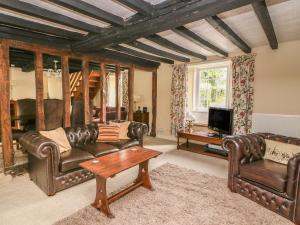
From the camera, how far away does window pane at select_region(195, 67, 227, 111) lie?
5.06 meters

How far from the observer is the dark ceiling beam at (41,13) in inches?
81.2

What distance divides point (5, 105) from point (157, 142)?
3661 mm

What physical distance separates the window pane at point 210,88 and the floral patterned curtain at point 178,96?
0.49m

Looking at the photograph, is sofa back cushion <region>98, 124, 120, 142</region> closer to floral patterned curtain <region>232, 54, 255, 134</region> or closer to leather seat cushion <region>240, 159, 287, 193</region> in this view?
leather seat cushion <region>240, 159, 287, 193</region>

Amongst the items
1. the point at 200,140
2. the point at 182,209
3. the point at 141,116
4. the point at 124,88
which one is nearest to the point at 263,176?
the point at 182,209

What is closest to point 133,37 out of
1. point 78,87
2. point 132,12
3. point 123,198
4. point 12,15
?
point 132,12

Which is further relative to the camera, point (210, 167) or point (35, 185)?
point (210, 167)

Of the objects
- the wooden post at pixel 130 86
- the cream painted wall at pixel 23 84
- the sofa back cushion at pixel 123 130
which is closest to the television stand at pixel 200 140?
the sofa back cushion at pixel 123 130

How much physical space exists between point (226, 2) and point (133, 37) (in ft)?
4.78

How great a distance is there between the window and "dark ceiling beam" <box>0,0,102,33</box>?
3.54m

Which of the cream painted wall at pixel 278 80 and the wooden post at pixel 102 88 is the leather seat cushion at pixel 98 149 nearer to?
the wooden post at pixel 102 88

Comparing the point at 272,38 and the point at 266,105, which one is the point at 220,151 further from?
the point at 272,38

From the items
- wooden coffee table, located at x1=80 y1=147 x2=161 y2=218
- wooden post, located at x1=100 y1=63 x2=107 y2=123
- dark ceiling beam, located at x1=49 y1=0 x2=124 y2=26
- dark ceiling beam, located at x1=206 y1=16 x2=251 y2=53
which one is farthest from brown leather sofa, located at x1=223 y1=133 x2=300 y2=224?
wooden post, located at x1=100 y1=63 x2=107 y2=123

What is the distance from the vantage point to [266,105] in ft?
13.5
